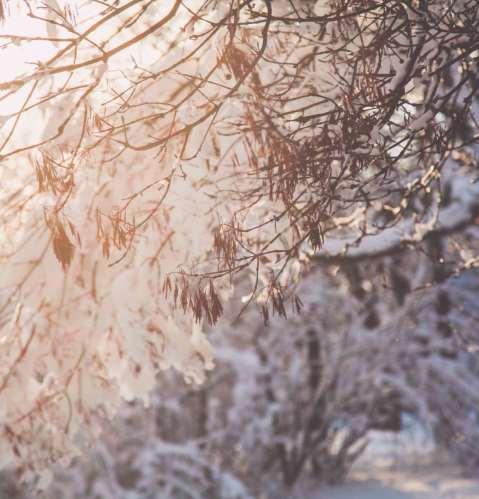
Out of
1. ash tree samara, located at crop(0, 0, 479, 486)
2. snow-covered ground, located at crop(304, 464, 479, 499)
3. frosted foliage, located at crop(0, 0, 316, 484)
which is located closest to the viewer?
ash tree samara, located at crop(0, 0, 479, 486)

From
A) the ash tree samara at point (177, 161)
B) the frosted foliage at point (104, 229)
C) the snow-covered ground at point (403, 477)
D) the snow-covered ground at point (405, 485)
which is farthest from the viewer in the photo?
the snow-covered ground at point (403, 477)

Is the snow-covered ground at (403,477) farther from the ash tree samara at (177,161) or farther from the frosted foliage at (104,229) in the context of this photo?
the ash tree samara at (177,161)

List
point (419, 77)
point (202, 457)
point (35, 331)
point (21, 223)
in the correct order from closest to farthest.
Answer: point (419, 77), point (21, 223), point (35, 331), point (202, 457)

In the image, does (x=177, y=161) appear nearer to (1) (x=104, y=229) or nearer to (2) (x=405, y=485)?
(1) (x=104, y=229)

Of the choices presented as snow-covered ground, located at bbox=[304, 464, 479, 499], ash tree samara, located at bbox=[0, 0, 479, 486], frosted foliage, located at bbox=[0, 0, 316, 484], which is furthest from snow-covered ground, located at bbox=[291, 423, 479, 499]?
ash tree samara, located at bbox=[0, 0, 479, 486]

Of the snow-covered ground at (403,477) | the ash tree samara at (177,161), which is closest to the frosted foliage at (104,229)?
the ash tree samara at (177,161)

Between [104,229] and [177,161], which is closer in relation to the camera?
[177,161]

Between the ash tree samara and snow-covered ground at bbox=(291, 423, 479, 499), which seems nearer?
the ash tree samara

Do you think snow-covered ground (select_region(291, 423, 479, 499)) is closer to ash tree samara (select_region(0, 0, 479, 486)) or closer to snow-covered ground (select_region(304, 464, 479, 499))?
snow-covered ground (select_region(304, 464, 479, 499))

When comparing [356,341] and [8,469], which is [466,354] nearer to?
[356,341]

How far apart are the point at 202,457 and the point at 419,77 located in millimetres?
7308

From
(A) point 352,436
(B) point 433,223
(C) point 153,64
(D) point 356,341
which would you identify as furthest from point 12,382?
(A) point 352,436

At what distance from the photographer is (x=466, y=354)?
1165 cm

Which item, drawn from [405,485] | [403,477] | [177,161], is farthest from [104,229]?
[403,477]
